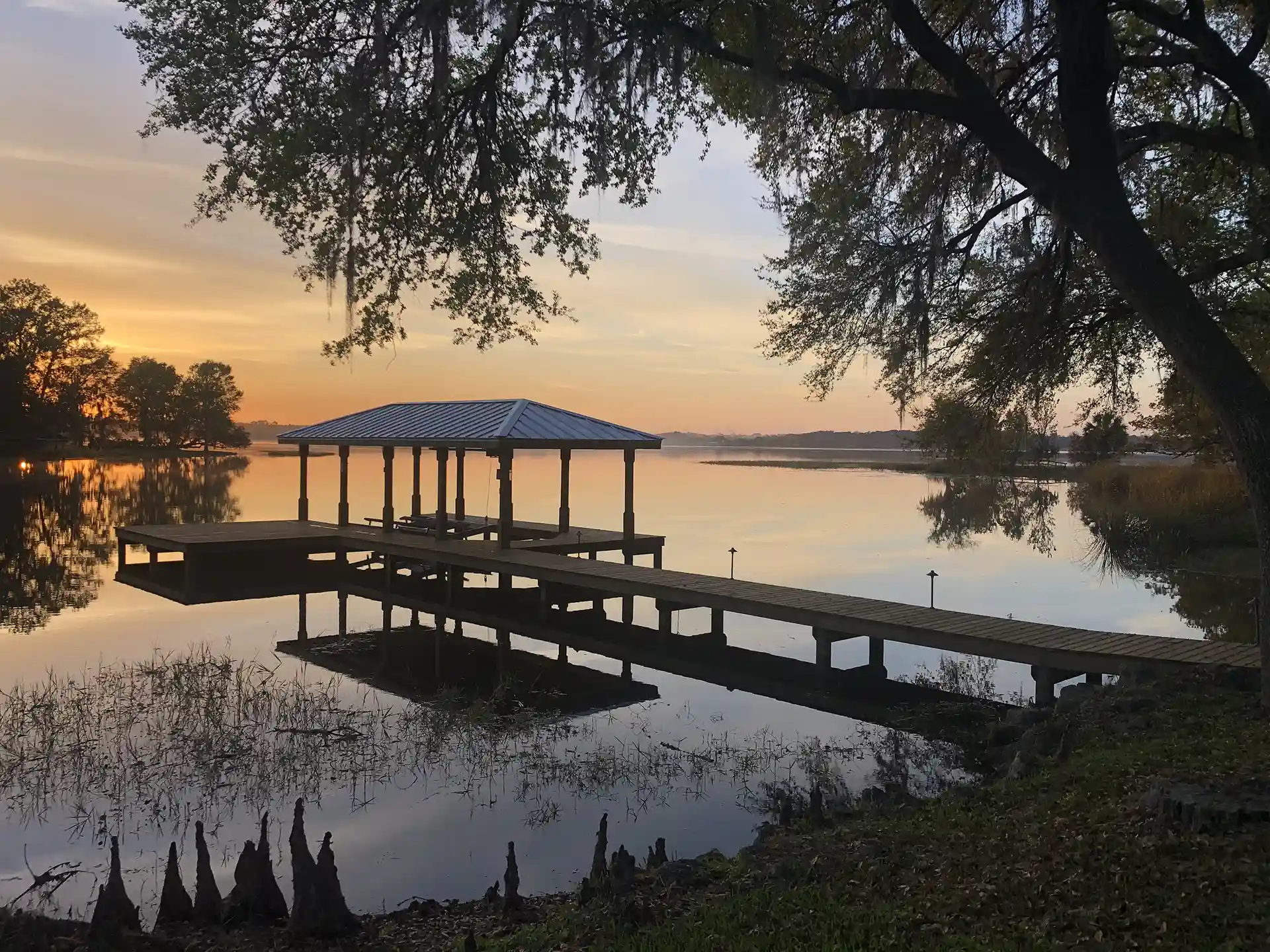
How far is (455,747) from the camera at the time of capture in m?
10.3

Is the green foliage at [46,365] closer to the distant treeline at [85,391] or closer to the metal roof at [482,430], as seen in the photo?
the distant treeline at [85,391]

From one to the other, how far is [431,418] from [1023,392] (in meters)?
16.4

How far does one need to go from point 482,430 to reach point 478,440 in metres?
0.78

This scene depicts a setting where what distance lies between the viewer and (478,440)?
19.8m

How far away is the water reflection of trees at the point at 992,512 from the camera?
33.6 m

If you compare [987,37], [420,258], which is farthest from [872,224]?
[420,258]

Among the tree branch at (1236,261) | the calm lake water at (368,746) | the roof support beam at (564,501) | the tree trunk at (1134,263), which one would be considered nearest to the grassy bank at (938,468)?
the roof support beam at (564,501)

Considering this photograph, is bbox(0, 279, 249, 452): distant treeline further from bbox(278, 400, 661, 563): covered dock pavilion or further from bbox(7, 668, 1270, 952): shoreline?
bbox(7, 668, 1270, 952): shoreline

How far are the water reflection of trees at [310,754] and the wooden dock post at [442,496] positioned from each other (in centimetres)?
926

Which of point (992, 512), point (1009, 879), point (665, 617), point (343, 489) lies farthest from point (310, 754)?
point (992, 512)

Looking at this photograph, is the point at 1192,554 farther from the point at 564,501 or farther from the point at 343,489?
the point at 343,489

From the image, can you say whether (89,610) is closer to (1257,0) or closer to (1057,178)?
(1057,178)

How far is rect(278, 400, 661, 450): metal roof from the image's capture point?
66.6ft

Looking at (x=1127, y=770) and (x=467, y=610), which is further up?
(x=1127, y=770)
